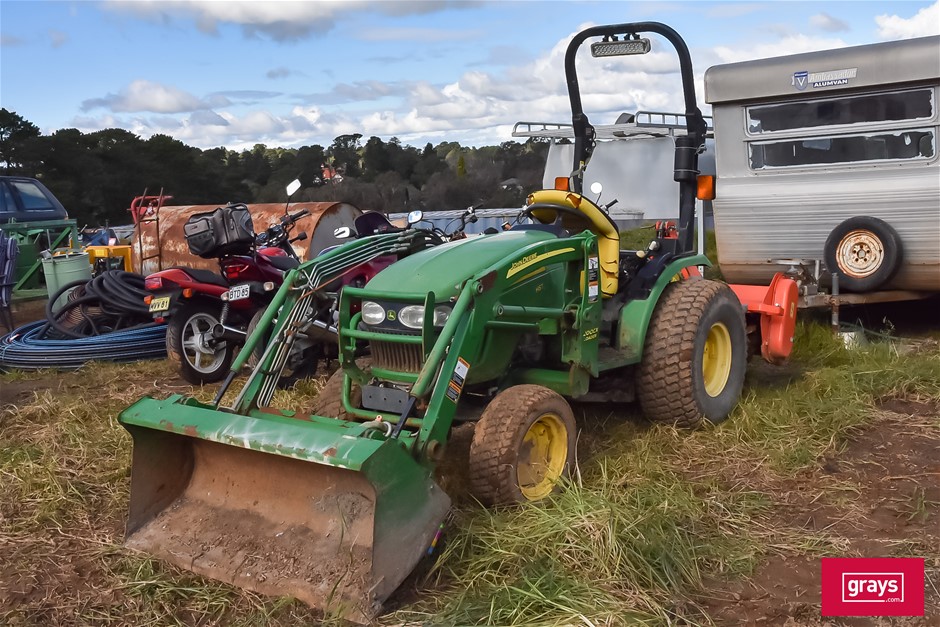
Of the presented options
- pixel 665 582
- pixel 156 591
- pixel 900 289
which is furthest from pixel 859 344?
pixel 156 591

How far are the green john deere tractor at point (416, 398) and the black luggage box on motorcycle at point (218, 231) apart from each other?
6.59 feet

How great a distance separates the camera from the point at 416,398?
11.3ft

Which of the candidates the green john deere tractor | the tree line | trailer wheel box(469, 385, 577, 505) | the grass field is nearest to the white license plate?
the grass field

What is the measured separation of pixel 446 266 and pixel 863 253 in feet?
14.2

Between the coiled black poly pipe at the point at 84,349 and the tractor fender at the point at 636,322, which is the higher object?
the tractor fender at the point at 636,322

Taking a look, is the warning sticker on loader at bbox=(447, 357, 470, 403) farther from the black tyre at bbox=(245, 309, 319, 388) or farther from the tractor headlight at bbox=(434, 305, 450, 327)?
the black tyre at bbox=(245, 309, 319, 388)

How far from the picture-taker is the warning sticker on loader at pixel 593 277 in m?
4.32

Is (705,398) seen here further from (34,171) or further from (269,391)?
(34,171)

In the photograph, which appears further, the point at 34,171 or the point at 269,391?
the point at 34,171

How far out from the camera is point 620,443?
15.2ft

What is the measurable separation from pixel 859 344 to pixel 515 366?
352 centimetres

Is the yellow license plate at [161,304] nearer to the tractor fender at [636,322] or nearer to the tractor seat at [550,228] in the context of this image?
the tractor seat at [550,228]

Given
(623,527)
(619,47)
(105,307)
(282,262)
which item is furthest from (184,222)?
(623,527)

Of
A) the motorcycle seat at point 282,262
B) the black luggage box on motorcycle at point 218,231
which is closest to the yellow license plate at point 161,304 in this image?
the black luggage box on motorcycle at point 218,231
